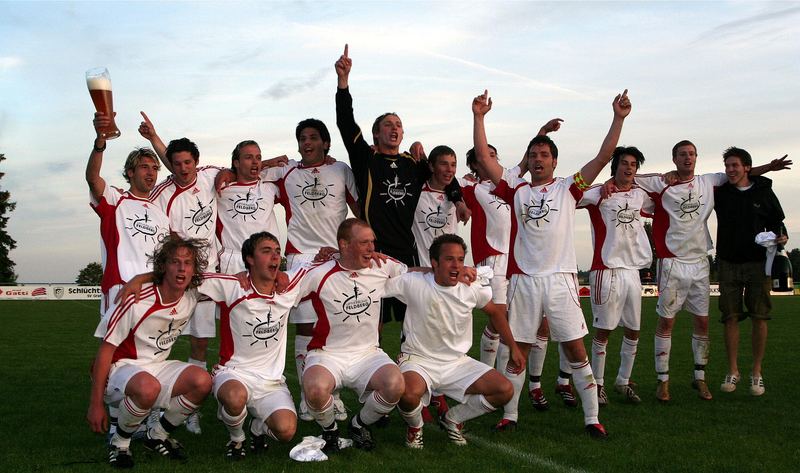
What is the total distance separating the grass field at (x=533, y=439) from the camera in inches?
205

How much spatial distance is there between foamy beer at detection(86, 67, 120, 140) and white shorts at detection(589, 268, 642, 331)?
5.00 m

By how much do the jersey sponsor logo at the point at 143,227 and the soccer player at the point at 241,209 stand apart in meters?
0.80

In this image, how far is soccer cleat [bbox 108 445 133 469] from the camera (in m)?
5.20

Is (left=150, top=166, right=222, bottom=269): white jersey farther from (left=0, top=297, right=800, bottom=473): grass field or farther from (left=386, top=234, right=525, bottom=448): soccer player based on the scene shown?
(left=386, top=234, right=525, bottom=448): soccer player

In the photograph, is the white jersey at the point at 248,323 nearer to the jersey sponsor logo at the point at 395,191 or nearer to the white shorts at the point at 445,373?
the white shorts at the point at 445,373

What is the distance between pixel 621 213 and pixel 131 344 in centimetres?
Answer: 505

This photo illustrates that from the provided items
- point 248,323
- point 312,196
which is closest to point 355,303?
point 248,323

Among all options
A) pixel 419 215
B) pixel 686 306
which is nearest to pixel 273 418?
pixel 419 215

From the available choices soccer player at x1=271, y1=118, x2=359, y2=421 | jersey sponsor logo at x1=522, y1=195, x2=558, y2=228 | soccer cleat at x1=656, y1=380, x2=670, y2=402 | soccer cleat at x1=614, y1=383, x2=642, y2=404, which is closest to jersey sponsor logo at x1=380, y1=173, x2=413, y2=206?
soccer player at x1=271, y1=118, x2=359, y2=421

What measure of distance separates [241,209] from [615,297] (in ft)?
12.9

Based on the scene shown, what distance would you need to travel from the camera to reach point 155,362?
5.59m

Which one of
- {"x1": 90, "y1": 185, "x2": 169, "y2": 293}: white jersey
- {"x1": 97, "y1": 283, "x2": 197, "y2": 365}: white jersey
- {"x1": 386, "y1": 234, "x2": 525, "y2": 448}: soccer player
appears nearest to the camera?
{"x1": 97, "y1": 283, "x2": 197, "y2": 365}: white jersey

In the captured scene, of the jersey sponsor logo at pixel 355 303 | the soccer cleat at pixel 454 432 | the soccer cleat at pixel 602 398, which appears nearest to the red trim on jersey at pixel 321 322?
the jersey sponsor logo at pixel 355 303

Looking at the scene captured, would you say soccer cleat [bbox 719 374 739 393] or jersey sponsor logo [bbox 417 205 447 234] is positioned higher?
jersey sponsor logo [bbox 417 205 447 234]
